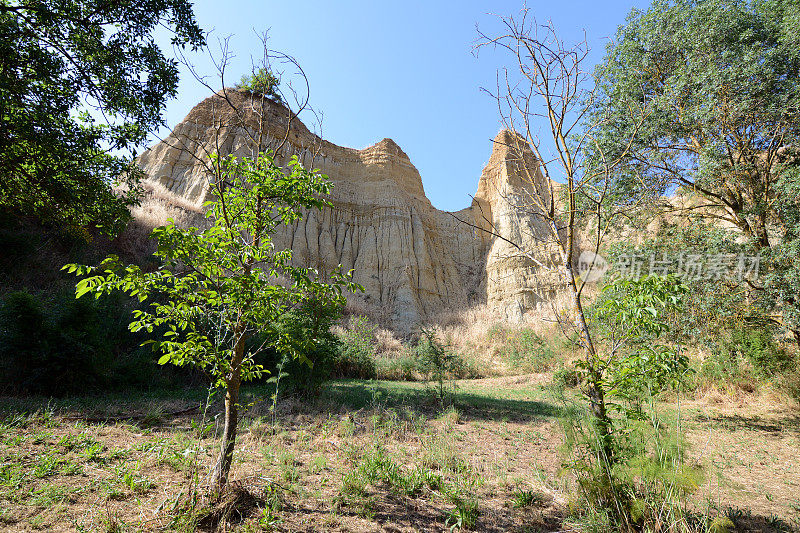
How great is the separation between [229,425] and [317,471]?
4.92ft

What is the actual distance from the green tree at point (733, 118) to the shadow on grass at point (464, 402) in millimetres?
5339

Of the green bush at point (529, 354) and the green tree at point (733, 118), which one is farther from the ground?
the green tree at point (733, 118)

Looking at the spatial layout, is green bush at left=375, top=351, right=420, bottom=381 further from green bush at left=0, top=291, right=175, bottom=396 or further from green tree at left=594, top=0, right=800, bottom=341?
green tree at left=594, top=0, right=800, bottom=341

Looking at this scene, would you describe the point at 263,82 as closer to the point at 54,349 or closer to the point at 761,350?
the point at 54,349

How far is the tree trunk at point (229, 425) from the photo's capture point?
9.80 ft

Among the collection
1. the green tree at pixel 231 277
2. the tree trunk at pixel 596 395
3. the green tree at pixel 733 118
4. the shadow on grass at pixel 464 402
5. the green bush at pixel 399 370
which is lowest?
the shadow on grass at pixel 464 402

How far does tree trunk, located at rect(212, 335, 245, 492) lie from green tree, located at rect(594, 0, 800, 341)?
7.70 m

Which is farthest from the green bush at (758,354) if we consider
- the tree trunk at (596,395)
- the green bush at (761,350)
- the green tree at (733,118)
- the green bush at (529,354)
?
the green bush at (529,354)

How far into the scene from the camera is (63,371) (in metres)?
6.79

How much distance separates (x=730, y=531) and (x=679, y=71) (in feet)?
31.8

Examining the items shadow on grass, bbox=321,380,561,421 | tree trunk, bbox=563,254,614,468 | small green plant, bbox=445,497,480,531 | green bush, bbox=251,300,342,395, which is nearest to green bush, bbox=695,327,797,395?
shadow on grass, bbox=321,380,561,421

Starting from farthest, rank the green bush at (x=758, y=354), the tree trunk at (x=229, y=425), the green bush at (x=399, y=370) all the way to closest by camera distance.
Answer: the green bush at (x=399, y=370)
the green bush at (x=758, y=354)
the tree trunk at (x=229, y=425)

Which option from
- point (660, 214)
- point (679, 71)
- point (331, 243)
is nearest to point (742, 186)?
point (660, 214)

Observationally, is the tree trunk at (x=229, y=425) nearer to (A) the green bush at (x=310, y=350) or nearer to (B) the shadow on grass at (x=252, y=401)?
(B) the shadow on grass at (x=252, y=401)
